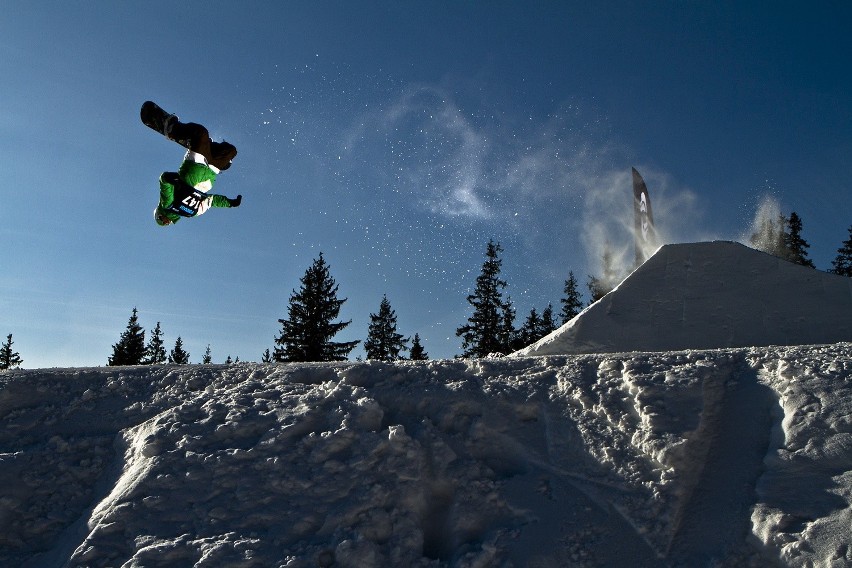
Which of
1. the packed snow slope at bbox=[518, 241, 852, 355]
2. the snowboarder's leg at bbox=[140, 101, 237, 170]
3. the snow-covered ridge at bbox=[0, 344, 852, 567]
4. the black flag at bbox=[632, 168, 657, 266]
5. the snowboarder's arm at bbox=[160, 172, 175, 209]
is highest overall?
the black flag at bbox=[632, 168, 657, 266]

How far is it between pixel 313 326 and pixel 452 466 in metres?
26.8

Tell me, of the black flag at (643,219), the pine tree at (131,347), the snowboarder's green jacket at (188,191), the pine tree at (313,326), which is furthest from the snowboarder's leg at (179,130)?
the pine tree at (131,347)

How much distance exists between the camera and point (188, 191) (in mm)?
6762

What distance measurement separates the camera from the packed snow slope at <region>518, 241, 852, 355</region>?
10.1 meters

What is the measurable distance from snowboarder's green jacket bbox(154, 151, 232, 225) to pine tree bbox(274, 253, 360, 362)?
24.8m

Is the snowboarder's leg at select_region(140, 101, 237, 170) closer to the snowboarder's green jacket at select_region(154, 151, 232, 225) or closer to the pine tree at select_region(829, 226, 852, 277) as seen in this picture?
the snowboarder's green jacket at select_region(154, 151, 232, 225)

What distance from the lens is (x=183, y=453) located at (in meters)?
6.27

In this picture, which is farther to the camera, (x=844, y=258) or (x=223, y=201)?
(x=844, y=258)

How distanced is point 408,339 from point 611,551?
35.4 meters

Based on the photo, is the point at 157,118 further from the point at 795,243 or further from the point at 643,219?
the point at 795,243

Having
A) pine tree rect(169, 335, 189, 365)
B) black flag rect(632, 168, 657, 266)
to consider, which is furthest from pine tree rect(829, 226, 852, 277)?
pine tree rect(169, 335, 189, 365)

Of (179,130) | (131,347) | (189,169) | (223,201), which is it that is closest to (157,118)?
(179,130)

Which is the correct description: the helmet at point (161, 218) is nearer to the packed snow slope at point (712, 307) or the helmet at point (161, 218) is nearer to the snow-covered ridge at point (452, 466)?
the snow-covered ridge at point (452, 466)

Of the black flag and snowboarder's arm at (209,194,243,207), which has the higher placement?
the black flag
